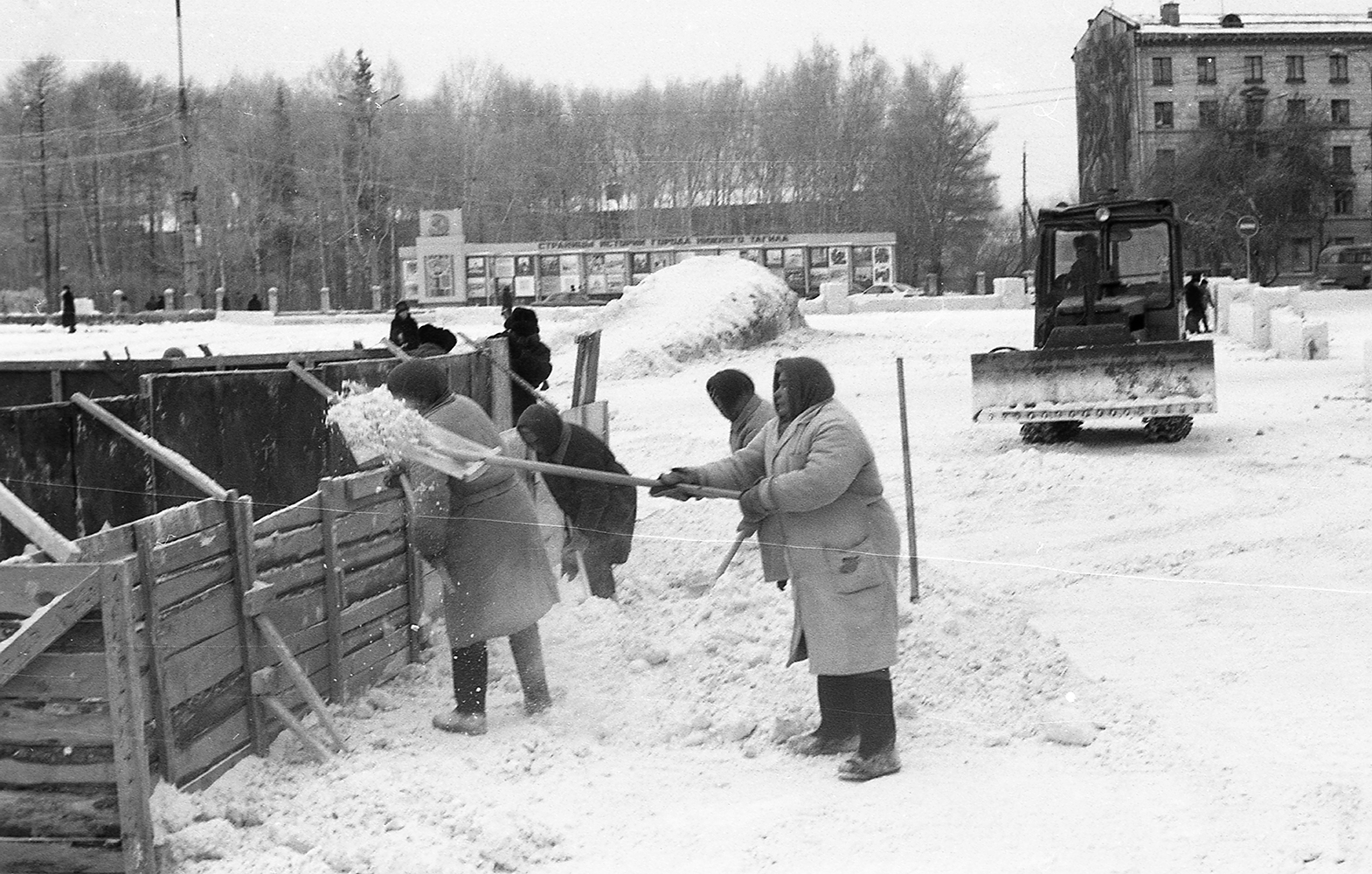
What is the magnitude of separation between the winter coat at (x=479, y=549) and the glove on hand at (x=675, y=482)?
0.75 meters

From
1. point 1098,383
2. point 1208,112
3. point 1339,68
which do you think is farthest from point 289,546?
point 1208,112

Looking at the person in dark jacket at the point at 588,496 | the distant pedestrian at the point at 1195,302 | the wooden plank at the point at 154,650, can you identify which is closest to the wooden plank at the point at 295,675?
the wooden plank at the point at 154,650

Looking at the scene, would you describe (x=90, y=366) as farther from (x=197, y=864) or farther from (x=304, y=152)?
(x=304, y=152)

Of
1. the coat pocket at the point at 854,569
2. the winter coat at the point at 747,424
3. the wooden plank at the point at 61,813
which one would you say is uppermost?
the winter coat at the point at 747,424

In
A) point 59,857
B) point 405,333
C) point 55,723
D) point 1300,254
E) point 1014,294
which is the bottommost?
point 59,857

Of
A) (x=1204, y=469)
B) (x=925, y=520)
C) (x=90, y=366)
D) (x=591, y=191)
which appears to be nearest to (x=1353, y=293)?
(x=591, y=191)

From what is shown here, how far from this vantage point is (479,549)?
6.02 meters

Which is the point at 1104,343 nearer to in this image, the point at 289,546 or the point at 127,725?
the point at 289,546

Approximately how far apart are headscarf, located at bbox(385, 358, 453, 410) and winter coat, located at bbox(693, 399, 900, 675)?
4.42 feet

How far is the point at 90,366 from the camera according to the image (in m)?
10.2

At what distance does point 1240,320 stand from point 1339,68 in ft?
28.2

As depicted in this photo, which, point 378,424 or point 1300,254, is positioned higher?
point 1300,254

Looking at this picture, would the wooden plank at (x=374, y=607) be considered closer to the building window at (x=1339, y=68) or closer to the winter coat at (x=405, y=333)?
the winter coat at (x=405, y=333)

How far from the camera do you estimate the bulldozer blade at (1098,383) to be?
13336 millimetres
